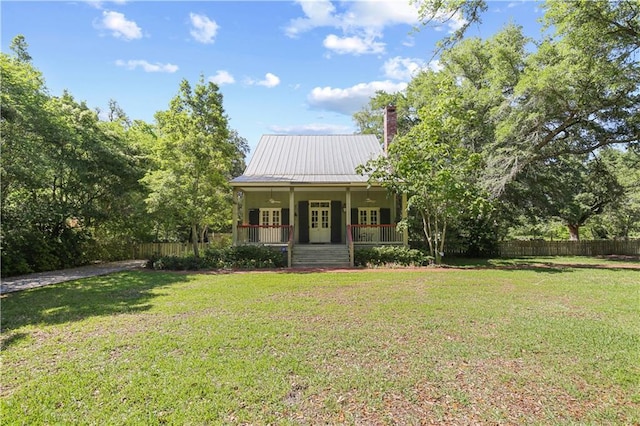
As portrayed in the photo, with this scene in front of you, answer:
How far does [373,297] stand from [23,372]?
19.7ft

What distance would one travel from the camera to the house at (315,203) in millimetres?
14773

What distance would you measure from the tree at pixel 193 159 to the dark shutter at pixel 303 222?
3434 millimetres

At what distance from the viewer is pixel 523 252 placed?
20156 millimetres

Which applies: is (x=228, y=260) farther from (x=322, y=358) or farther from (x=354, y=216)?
(x=322, y=358)

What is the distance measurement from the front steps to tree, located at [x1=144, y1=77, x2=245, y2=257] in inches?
152

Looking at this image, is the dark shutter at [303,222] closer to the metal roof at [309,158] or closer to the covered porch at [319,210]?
the covered porch at [319,210]

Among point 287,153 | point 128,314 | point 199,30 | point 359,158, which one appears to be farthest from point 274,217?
point 128,314

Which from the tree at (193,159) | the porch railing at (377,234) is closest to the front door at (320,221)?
the porch railing at (377,234)

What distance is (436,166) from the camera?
13328 mm

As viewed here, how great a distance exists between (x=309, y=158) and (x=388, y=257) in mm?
6900

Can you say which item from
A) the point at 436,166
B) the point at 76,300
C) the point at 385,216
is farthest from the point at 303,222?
the point at 76,300

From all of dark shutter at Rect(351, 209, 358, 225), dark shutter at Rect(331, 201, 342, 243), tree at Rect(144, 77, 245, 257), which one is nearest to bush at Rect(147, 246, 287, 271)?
tree at Rect(144, 77, 245, 257)

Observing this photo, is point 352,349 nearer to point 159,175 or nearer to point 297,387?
point 297,387

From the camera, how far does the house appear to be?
14773mm
